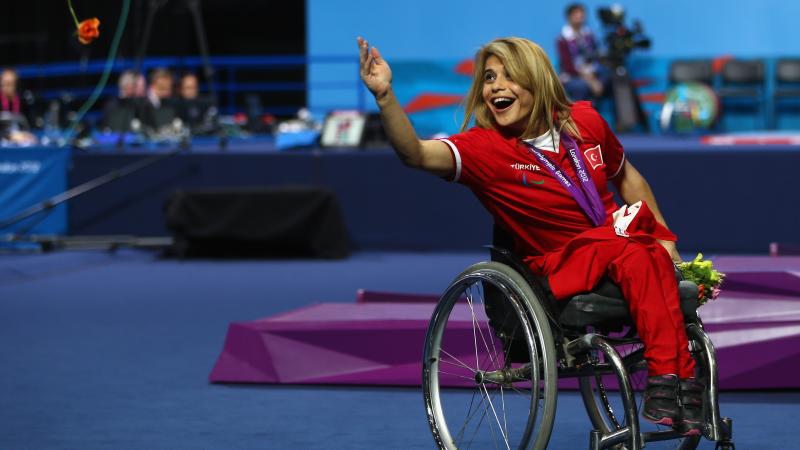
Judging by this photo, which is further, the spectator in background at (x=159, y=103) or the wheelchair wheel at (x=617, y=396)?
the spectator in background at (x=159, y=103)

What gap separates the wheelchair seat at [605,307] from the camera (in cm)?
269

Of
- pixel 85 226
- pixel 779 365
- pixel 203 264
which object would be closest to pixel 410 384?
pixel 779 365

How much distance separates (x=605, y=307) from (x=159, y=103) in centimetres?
723

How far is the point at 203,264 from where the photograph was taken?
730cm

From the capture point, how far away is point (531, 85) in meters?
2.95

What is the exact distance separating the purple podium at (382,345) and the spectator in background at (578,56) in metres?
7.04

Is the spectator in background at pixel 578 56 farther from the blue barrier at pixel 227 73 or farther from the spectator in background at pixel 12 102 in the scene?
the spectator in background at pixel 12 102

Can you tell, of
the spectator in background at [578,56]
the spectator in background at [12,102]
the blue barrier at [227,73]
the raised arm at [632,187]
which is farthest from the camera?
the spectator in background at [578,56]

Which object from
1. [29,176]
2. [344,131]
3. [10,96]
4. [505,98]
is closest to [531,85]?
[505,98]

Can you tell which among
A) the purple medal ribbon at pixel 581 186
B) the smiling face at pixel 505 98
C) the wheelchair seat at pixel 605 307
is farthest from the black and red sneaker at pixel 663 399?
the smiling face at pixel 505 98

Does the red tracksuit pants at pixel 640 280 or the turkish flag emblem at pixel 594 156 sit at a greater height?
the turkish flag emblem at pixel 594 156

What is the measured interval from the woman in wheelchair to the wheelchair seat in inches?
0.9

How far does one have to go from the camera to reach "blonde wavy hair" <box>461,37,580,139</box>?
2.95m

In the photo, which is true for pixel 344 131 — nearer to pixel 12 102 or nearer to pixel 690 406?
pixel 12 102
